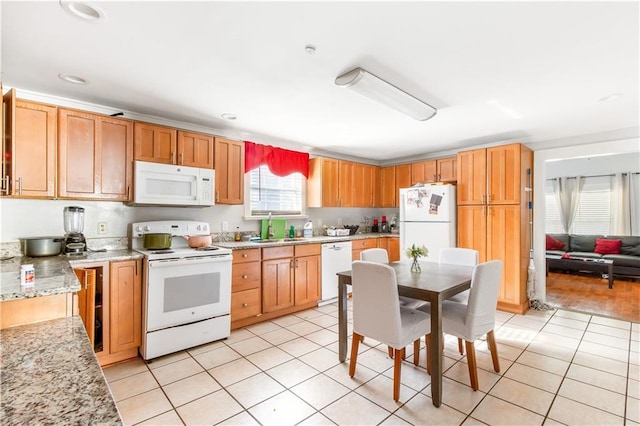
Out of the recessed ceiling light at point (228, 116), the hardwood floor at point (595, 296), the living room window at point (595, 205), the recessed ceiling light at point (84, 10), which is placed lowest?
the hardwood floor at point (595, 296)

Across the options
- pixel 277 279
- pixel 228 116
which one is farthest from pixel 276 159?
pixel 277 279

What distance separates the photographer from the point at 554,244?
6.42 m

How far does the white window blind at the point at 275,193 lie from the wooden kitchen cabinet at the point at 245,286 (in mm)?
879

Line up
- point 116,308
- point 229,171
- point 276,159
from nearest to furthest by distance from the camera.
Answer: point 116,308 → point 229,171 → point 276,159

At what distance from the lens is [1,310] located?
120 cm

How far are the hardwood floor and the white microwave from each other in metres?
4.80

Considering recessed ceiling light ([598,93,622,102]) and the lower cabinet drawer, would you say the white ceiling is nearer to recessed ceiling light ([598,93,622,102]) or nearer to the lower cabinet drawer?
recessed ceiling light ([598,93,622,102])

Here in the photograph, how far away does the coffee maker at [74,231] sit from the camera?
8.60ft

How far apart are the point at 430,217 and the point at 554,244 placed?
3.91 meters

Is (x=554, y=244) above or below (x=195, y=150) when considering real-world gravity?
below

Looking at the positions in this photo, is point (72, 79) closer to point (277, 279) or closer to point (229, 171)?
point (229, 171)

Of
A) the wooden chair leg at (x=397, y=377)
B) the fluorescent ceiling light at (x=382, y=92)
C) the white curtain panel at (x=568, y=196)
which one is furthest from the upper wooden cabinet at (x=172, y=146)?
the white curtain panel at (x=568, y=196)

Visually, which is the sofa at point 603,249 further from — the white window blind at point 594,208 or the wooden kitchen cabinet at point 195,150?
the wooden kitchen cabinet at point 195,150

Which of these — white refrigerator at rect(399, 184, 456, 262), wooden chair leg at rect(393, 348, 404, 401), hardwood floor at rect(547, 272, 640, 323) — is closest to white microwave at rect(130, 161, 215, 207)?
wooden chair leg at rect(393, 348, 404, 401)
